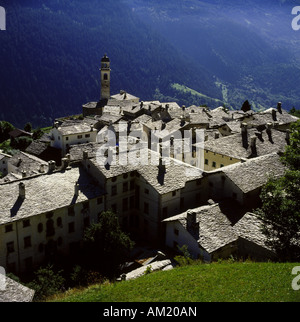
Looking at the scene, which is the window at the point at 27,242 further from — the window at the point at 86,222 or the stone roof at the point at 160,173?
the stone roof at the point at 160,173

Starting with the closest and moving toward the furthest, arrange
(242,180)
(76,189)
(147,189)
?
(76,189), (242,180), (147,189)

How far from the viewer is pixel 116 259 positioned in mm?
36688

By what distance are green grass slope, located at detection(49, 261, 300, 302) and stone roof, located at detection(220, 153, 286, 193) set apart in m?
17.9

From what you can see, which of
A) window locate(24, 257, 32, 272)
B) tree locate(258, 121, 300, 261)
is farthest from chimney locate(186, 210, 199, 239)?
window locate(24, 257, 32, 272)

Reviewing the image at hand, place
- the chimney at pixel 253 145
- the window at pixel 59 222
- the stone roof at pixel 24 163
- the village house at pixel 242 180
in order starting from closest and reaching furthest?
the window at pixel 59 222, the village house at pixel 242 180, the chimney at pixel 253 145, the stone roof at pixel 24 163

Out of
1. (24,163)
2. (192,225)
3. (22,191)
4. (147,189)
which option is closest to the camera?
(192,225)

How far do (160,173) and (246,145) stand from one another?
699 inches

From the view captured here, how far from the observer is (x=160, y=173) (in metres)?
44.1

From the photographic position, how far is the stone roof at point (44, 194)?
37.5 metres

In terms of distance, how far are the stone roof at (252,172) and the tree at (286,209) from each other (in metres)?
12.5

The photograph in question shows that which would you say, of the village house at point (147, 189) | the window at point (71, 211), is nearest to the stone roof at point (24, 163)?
the village house at point (147, 189)


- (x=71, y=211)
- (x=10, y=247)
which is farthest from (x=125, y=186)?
(x=10, y=247)

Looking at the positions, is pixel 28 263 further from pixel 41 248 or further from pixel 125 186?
pixel 125 186
